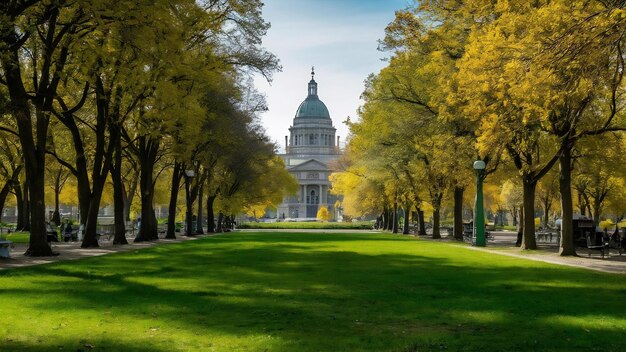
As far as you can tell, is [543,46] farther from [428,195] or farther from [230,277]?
[428,195]

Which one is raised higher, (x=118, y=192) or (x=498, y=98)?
(x=498, y=98)

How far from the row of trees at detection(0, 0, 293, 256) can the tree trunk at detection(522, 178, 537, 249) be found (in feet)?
41.4

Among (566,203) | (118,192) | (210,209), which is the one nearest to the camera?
(566,203)

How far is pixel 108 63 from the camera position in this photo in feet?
77.2

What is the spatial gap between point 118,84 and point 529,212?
17573 millimetres

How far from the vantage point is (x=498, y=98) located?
21375 mm

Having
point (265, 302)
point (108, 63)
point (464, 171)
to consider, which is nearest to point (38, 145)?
point (108, 63)

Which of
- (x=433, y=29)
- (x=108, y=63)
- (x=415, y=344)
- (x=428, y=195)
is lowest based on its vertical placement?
(x=415, y=344)

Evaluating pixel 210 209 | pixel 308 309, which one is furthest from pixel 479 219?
pixel 210 209

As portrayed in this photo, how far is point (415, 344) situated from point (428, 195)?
42.4 meters

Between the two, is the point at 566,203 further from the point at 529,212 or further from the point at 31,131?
the point at 31,131

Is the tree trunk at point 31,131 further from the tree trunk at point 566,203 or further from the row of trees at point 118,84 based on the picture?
the tree trunk at point 566,203

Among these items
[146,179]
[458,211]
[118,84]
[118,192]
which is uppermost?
[118,84]

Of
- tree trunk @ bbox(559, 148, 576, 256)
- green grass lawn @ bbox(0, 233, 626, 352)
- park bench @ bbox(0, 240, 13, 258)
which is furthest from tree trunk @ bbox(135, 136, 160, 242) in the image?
tree trunk @ bbox(559, 148, 576, 256)
